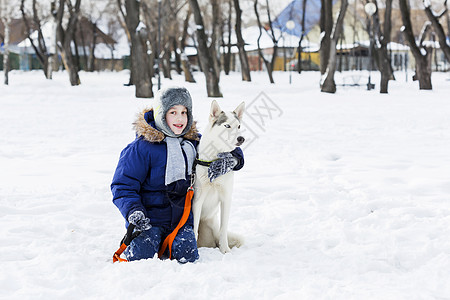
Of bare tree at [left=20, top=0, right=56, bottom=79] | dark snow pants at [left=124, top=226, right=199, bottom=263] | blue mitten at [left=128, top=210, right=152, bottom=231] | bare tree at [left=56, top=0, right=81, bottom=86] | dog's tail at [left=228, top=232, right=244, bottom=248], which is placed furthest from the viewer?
bare tree at [left=20, top=0, right=56, bottom=79]

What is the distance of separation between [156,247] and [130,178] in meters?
0.52

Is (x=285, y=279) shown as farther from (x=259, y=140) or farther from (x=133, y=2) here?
(x=133, y=2)

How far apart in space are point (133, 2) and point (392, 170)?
1330 centimetres

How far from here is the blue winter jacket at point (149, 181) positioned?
354cm

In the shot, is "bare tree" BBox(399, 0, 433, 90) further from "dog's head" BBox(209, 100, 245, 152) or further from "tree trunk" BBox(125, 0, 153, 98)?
"dog's head" BBox(209, 100, 245, 152)

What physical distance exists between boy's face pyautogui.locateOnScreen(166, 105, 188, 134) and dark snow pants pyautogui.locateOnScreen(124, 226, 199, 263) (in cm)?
72

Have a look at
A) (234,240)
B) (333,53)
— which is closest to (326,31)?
(333,53)

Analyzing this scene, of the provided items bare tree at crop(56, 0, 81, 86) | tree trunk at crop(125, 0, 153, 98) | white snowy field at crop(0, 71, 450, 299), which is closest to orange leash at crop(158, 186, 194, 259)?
white snowy field at crop(0, 71, 450, 299)

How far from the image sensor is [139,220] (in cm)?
344

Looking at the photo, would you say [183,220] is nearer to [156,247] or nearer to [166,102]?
[156,247]

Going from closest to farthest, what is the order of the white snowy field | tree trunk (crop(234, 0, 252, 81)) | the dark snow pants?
the white snowy field, the dark snow pants, tree trunk (crop(234, 0, 252, 81))

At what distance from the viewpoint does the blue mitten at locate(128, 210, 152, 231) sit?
11.2 feet

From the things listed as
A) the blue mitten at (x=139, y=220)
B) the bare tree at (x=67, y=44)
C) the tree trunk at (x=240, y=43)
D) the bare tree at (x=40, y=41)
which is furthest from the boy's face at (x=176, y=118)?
the tree trunk at (x=240, y=43)

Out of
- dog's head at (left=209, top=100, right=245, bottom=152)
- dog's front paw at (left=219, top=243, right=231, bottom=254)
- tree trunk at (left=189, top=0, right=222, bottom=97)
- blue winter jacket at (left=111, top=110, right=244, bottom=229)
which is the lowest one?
dog's front paw at (left=219, top=243, right=231, bottom=254)
